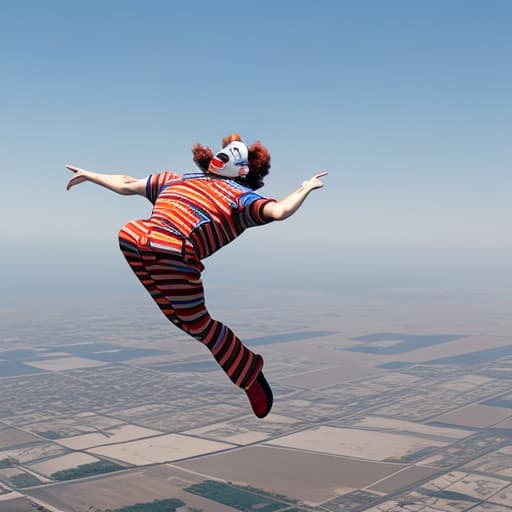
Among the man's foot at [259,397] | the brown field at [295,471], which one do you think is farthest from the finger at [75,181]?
the brown field at [295,471]

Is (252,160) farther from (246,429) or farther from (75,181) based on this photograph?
(246,429)

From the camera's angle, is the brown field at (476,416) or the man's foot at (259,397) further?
the brown field at (476,416)

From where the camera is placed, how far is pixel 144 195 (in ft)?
20.8

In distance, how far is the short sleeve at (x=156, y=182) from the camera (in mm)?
6141

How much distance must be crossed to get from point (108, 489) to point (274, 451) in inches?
1603

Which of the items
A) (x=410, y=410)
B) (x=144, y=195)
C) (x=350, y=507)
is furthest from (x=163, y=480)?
(x=144, y=195)

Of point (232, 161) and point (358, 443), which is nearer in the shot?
point (232, 161)

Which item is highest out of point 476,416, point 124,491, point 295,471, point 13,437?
point 13,437

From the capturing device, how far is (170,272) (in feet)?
16.8

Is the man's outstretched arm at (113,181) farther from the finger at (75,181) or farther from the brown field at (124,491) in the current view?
the brown field at (124,491)

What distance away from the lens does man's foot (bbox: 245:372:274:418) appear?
5996 millimetres

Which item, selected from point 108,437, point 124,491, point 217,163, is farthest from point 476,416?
point 217,163

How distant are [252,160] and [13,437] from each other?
17059 cm

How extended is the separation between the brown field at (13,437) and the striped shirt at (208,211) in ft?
524
